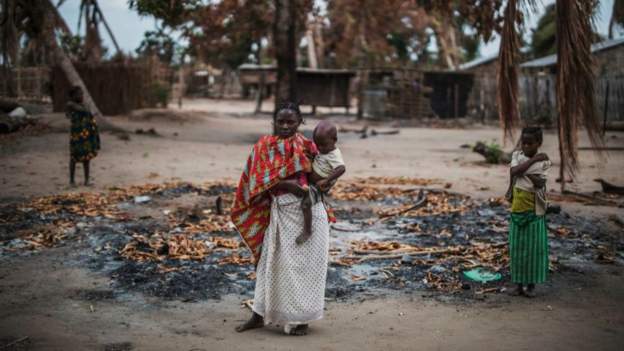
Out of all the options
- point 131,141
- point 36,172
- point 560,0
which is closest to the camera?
point 560,0

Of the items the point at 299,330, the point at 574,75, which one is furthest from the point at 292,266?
the point at 574,75

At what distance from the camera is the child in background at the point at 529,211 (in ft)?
15.4

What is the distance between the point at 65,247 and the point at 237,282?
77.3 inches

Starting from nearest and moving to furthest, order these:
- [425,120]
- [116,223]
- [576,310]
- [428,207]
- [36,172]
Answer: [576,310] < [116,223] < [428,207] < [36,172] < [425,120]

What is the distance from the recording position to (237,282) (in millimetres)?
5195

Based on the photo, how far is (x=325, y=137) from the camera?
150 inches

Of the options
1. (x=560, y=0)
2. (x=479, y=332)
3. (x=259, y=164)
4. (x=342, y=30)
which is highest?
(x=342, y=30)

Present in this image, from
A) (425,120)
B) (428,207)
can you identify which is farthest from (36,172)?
(425,120)

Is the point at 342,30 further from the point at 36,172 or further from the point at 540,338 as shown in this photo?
the point at 540,338

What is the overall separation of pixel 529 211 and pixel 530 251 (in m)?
0.29

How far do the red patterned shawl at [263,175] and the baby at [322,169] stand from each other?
55 mm

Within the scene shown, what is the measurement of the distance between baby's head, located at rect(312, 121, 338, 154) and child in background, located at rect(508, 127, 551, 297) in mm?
1610

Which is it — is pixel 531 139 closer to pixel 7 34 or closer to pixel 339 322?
pixel 339 322

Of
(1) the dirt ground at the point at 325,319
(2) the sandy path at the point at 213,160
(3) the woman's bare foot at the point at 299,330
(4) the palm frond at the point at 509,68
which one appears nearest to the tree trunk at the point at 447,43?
(2) the sandy path at the point at 213,160
